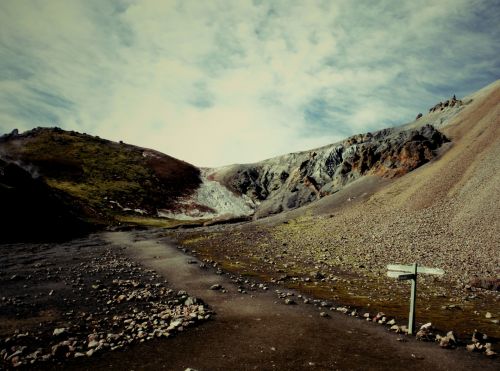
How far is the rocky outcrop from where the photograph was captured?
255 ft

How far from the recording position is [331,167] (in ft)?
386

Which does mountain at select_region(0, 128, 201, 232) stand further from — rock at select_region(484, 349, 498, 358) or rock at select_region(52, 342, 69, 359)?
rock at select_region(484, 349, 498, 358)

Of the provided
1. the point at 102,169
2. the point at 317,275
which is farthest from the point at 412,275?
the point at 102,169

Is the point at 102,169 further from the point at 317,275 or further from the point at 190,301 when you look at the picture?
the point at 190,301

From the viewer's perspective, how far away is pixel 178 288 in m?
25.8

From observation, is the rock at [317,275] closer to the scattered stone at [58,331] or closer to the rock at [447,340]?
the rock at [447,340]

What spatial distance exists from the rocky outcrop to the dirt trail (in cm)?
6206

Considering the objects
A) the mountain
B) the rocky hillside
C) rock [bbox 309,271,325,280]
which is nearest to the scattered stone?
rock [bbox 309,271,325,280]

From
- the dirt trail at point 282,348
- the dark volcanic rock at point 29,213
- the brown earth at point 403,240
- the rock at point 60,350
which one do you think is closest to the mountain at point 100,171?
the dark volcanic rock at point 29,213

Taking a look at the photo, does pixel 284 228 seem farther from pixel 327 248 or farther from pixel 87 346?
pixel 87 346

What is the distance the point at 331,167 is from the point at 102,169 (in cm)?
8274

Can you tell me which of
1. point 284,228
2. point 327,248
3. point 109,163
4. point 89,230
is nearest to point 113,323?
point 327,248

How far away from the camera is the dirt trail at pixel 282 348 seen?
545 inches

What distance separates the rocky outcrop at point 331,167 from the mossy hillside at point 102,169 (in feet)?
81.8
